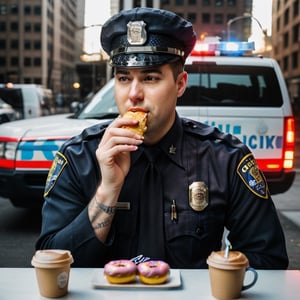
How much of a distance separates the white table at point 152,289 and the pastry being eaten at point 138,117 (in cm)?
50

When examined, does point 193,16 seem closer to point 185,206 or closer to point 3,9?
point 3,9

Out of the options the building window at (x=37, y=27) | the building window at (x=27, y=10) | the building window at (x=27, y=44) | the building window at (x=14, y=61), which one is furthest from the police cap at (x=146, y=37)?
the building window at (x=27, y=10)

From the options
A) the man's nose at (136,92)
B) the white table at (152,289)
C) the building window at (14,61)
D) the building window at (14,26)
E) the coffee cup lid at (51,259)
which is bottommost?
the white table at (152,289)

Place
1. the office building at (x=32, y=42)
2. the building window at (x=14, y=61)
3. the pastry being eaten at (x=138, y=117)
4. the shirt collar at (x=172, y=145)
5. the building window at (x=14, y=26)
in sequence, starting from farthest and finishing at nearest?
the building window at (x=14, y=61) → the building window at (x=14, y=26) → the office building at (x=32, y=42) → the shirt collar at (x=172, y=145) → the pastry being eaten at (x=138, y=117)

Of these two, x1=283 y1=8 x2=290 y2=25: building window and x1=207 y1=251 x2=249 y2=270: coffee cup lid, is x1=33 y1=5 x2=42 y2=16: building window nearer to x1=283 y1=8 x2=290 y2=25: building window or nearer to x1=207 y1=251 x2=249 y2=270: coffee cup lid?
x1=283 y1=8 x2=290 y2=25: building window

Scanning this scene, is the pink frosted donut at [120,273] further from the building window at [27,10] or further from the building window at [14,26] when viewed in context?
the building window at [27,10]

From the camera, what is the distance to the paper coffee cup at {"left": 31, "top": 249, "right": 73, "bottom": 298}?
4.75ft

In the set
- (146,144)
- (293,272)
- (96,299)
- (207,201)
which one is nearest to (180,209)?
(207,201)

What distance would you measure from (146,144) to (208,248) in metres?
0.47

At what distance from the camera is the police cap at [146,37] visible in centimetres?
198

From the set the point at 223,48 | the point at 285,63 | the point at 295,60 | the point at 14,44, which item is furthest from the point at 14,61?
the point at 223,48

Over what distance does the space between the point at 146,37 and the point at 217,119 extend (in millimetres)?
4222

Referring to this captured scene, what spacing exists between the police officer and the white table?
294 mm

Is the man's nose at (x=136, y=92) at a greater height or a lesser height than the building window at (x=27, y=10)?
lesser
